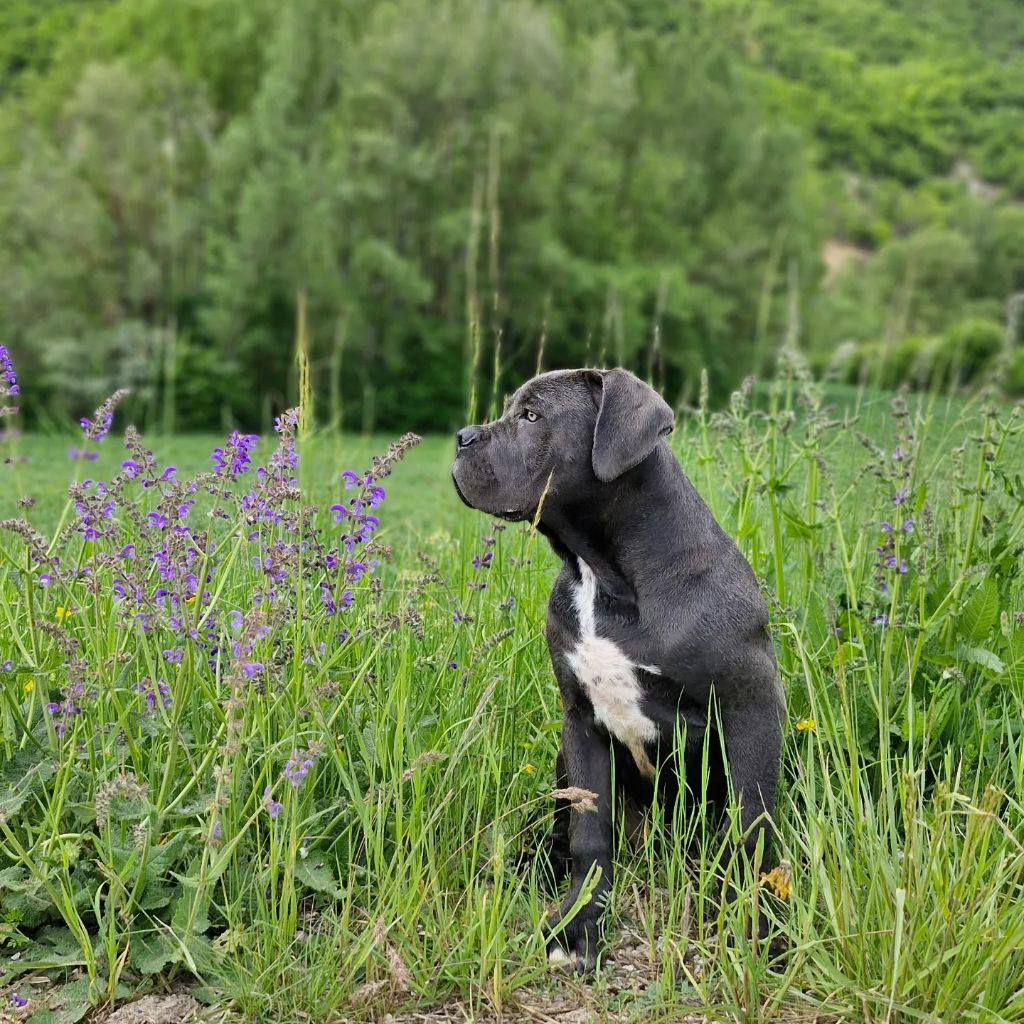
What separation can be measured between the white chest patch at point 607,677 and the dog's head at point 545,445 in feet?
0.72

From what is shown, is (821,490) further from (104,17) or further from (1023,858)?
(104,17)

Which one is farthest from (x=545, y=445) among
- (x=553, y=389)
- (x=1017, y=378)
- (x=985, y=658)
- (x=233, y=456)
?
(x=1017, y=378)

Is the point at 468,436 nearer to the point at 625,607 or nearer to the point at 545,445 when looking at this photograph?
the point at 545,445

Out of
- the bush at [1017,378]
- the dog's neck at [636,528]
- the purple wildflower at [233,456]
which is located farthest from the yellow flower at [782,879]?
the bush at [1017,378]

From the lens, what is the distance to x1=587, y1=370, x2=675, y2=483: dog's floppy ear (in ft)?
8.83

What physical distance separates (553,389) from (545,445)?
154mm

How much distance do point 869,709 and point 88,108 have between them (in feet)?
76.2

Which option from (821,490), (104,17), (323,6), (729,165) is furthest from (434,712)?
(104,17)

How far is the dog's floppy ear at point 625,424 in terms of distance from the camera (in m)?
2.69

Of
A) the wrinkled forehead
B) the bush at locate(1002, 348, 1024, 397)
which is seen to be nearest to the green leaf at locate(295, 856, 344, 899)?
the wrinkled forehead

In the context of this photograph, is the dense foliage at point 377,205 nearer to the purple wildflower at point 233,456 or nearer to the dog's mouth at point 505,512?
the dog's mouth at point 505,512

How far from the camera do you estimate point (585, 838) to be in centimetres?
282

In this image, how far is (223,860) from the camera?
7.60ft

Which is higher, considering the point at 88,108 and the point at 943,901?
the point at 88,108
